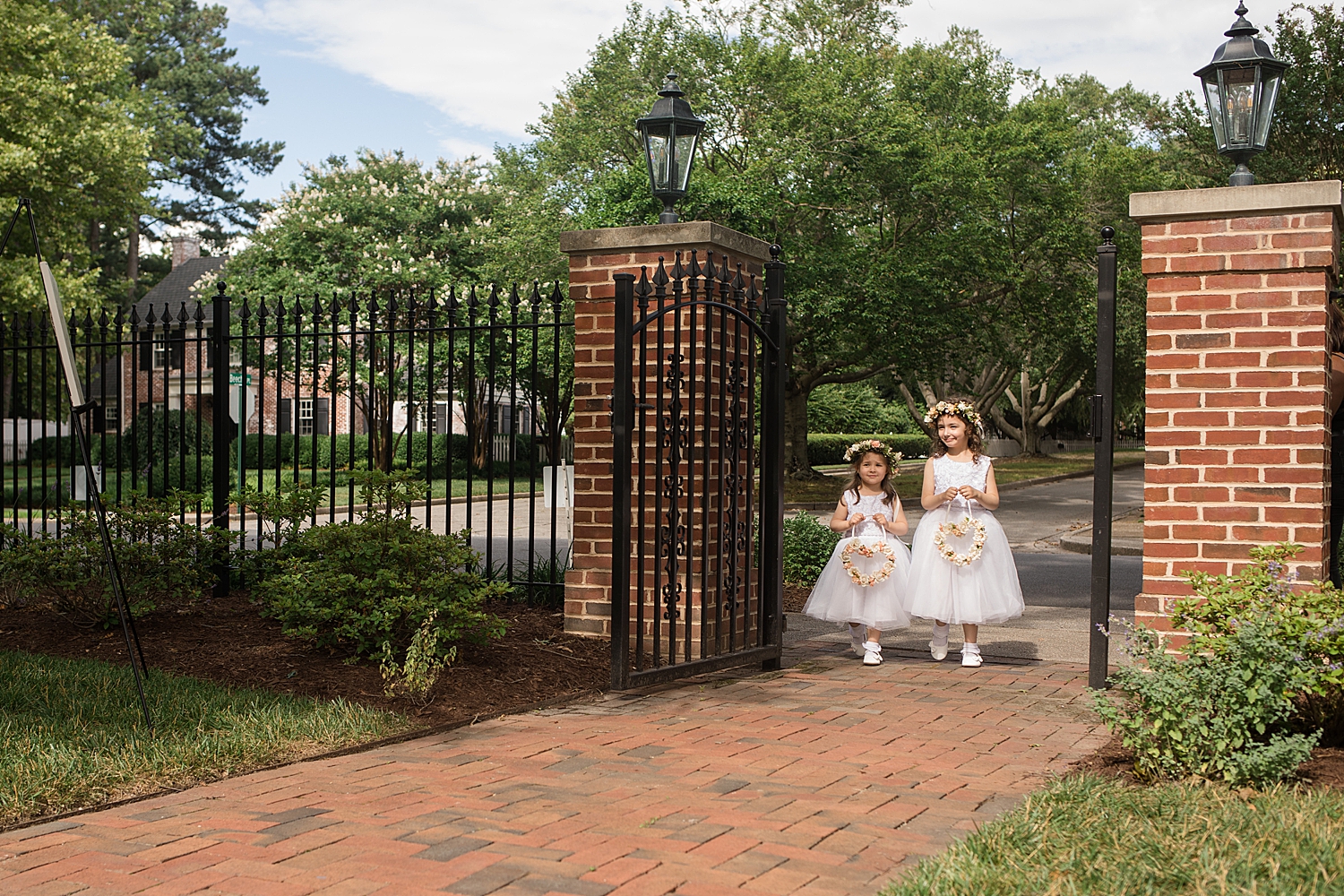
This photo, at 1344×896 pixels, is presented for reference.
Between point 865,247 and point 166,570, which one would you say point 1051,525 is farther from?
point 166,570

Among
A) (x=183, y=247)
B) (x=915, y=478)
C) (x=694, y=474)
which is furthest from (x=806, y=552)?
(x=183, y=247)

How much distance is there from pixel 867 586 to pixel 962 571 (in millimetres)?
570

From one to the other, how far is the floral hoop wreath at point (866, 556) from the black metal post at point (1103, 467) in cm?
149

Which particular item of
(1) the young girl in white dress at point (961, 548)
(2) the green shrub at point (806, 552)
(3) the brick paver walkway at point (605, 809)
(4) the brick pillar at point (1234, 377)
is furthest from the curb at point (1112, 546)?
(3) the brick paver walkway at point (605, 809)

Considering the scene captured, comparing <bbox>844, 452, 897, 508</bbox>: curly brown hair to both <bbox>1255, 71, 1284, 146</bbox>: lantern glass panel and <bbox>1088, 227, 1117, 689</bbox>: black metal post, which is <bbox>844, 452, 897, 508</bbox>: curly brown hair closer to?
<bbox>1088, 227, 1117, 689</bbox>: black metal post

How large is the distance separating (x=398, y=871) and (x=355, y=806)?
0.74 metres

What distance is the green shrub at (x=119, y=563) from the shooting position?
7.14 m

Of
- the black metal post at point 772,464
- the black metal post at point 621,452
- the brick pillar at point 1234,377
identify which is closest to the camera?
the brick pillar at point 1234,377

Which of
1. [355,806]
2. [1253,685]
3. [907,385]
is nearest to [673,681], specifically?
[355,806]

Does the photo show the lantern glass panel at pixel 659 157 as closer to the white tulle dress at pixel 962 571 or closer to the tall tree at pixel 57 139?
the white tulle dress at pixel 962 571

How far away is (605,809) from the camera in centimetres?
388

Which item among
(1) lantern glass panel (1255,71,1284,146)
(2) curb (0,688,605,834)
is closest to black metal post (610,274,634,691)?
(2) curb (0,688,605,834)

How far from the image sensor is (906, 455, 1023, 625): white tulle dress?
6883 mm

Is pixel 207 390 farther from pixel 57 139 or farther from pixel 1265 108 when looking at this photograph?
pixel 1265 108
